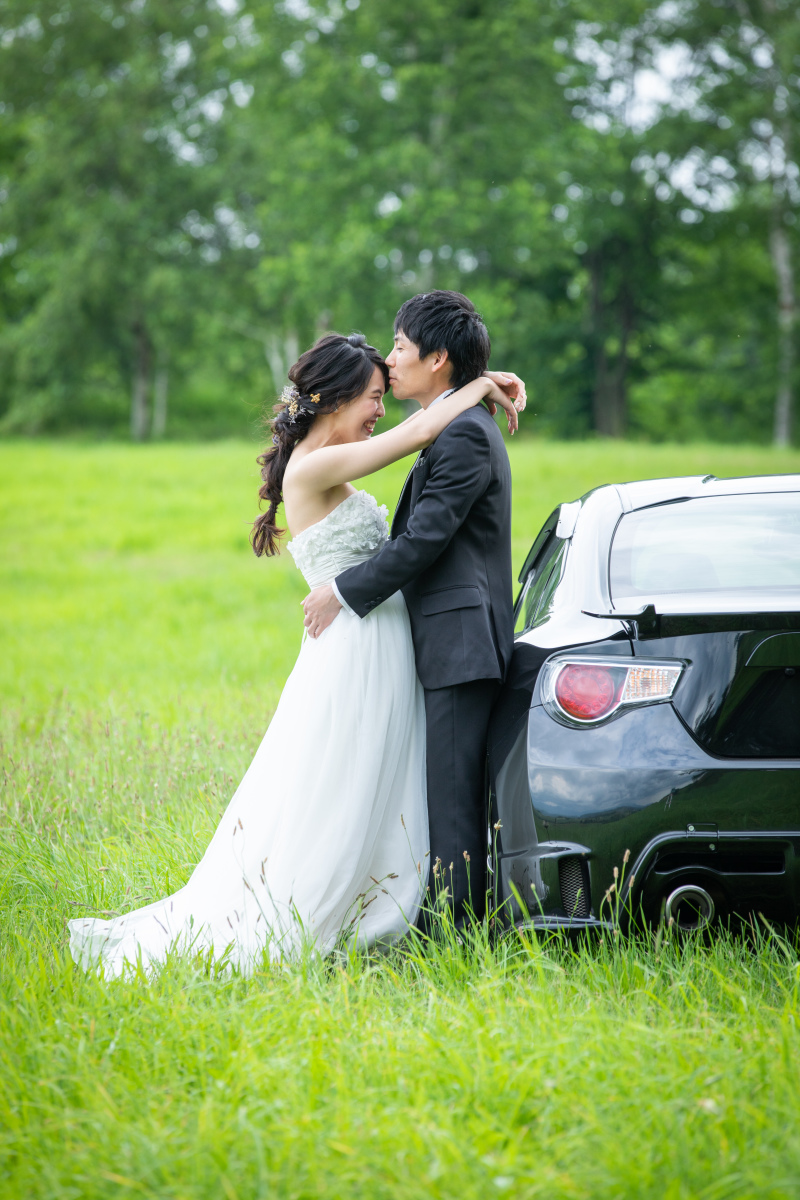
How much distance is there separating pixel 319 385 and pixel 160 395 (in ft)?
128

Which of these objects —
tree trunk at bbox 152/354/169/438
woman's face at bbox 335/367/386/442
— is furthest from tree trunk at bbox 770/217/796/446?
woman's face at bbox 335/367/386/442

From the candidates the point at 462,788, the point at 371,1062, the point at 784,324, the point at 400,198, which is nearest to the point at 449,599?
the point at 462,788

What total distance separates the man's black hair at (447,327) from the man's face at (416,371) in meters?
0.02

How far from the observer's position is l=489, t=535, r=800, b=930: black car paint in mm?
2607

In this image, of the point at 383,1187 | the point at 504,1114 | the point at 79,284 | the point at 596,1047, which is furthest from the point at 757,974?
→ the point at 79,284

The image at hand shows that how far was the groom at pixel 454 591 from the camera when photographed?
125 inches

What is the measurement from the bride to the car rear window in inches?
26.4

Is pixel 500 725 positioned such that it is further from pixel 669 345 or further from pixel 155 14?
pixel 155 14

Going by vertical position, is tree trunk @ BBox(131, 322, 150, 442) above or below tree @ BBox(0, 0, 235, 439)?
below

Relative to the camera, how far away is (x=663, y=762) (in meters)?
2.62

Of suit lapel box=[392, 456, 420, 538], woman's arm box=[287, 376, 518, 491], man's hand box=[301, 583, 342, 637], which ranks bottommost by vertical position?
man's hand box=[301, 583, 342, 637]

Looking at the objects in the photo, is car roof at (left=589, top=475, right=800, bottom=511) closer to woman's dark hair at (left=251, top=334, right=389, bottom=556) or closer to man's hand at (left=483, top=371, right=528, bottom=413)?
man's hand at (left=483, top=371, right=528, bottom=413)

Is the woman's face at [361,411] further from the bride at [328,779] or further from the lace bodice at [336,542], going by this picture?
the lace bodice at [336,542]

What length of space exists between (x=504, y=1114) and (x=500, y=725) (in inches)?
47.2
